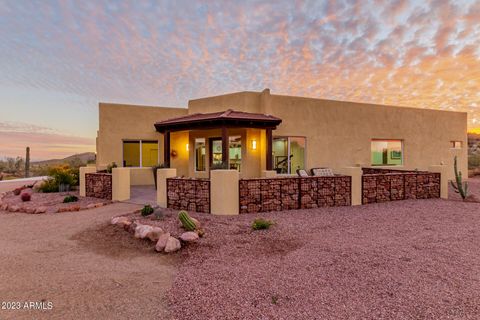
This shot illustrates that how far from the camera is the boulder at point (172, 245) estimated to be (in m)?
5.28

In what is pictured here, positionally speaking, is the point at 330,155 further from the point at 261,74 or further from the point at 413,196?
the point at 261,74

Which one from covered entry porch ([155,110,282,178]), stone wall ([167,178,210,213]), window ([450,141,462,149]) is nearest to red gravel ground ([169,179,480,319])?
stone wall ([167,178,210,213])

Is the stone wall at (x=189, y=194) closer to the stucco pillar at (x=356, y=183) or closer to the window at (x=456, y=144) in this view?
A: the stucco pillar at (x=356, y=183)

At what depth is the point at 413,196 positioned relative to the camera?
1081 centimetres

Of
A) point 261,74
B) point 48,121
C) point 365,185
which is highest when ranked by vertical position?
point 261,74

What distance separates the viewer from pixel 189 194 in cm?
865

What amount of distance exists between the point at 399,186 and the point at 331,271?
840 centimetres

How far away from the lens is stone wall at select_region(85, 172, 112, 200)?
1097 centimetres

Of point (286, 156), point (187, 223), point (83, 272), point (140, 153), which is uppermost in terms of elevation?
point (140, 153)

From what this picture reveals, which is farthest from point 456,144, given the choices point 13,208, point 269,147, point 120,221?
point 13,208

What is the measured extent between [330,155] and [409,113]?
7.39 m

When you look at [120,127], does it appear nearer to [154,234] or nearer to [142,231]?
[142,231]

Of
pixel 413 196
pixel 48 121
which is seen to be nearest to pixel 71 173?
pixel 48 121

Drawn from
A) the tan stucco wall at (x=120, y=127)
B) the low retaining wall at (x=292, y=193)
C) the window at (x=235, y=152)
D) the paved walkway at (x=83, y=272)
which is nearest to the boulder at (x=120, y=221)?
the paved walkway at (x=83, y=272)
